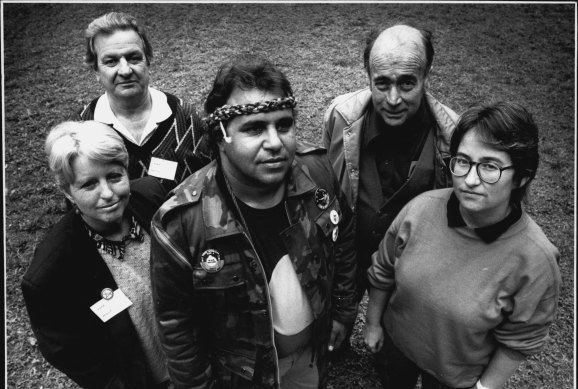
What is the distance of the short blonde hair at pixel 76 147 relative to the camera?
67.4 inches

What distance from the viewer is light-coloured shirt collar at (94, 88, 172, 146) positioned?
2447 mm

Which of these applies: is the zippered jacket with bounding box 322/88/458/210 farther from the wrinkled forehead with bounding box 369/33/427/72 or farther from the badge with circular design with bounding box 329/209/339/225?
the badge with circular design with bounding box 329/209/339/225

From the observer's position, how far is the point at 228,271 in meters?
1.62

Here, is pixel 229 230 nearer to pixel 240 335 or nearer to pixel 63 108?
pixel 240 335

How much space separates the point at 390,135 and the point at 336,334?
1121 millimetres

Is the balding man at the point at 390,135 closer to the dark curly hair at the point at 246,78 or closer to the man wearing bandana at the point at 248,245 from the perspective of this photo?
the man wearing bandana at the point at 248,245

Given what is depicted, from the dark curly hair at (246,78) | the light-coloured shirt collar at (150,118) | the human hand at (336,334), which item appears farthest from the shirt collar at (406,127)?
the light-coloured shirt collar at (150,118)

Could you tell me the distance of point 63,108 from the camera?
5547 mm

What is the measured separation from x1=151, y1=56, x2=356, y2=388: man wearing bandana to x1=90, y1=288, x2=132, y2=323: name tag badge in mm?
237

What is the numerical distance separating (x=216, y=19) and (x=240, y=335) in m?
6.91

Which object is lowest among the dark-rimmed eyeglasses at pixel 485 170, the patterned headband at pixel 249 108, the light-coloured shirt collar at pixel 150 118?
the light-coloured shirt collar at pixel 150 118

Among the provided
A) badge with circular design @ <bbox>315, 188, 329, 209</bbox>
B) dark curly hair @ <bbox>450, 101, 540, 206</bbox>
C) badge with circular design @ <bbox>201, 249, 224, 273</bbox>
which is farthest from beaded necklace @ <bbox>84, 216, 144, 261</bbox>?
dark curly hair @ <bbox>450, 101, 540, 206</bbox>

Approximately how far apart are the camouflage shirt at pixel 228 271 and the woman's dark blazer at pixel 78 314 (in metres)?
0.29

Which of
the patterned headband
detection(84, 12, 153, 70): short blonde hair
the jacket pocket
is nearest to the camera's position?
the patterned headband
